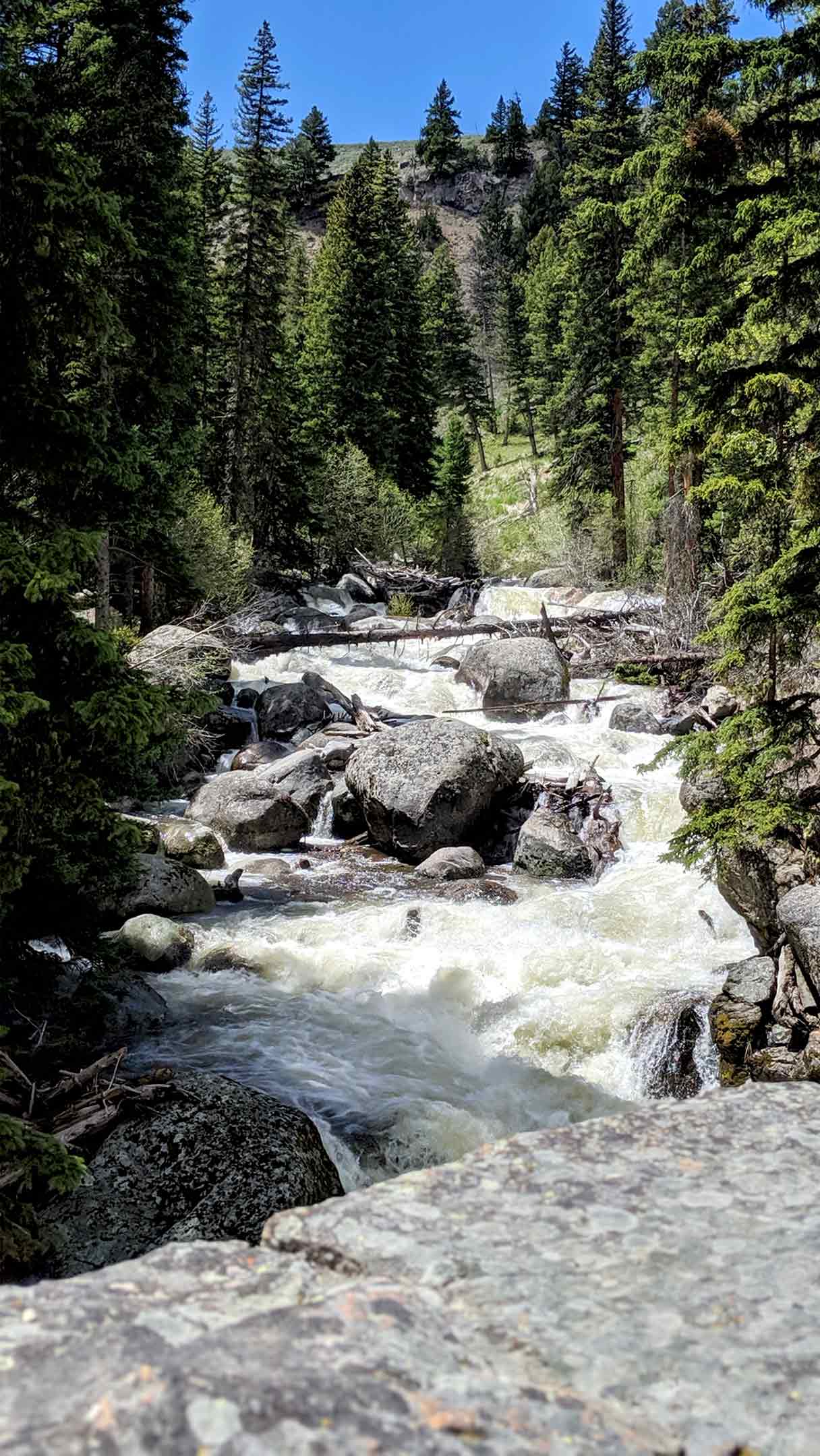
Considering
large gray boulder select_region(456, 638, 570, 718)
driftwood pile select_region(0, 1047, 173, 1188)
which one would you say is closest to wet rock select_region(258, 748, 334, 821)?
large gray boulder select_region(456, 638, 570, 718)

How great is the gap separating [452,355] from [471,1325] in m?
68.7

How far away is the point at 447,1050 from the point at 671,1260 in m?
7.10

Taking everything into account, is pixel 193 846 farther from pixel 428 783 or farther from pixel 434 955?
pixel 434 955

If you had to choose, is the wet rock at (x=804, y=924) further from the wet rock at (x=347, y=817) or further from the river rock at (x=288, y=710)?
the river rock at (x=288, y=710)

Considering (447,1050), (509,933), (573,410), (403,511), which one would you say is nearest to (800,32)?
(509,933)

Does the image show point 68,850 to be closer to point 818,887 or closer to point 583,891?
point 818,887

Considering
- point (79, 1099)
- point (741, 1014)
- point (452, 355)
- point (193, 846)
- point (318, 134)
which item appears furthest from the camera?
point (318, 134)

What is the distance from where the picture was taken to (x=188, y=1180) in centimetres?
550

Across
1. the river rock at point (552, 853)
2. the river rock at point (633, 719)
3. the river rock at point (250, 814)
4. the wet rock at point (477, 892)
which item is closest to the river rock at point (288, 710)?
the river rock at point (250, 814)

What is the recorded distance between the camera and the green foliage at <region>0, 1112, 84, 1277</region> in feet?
13.5

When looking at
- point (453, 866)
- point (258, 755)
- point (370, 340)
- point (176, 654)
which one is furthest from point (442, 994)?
point (370, 340)

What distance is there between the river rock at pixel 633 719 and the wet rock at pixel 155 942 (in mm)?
10157

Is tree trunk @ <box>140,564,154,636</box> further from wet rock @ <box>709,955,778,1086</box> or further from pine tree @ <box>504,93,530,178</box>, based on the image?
pine tree @ <box>504,93,530,178</box>

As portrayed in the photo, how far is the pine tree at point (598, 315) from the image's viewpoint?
30281mm
